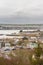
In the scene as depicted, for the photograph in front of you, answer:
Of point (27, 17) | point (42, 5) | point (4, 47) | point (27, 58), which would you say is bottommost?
point (27, 58)

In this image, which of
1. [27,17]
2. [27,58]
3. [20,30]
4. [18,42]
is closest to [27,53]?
[27,58]

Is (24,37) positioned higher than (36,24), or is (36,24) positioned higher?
(36,24)

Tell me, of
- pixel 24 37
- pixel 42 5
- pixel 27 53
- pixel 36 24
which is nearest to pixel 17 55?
pixel 27 53

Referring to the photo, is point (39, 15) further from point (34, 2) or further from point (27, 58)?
point (27, 58)

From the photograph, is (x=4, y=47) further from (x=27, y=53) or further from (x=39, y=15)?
(x=39, y=15)

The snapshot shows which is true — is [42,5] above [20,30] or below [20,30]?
above

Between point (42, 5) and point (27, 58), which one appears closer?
point (27, 58)

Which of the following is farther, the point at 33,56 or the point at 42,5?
the point at 42,5

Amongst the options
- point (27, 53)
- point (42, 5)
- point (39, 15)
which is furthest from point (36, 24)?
point (27, 53)

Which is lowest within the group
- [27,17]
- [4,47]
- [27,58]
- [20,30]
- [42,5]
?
[27,58]
